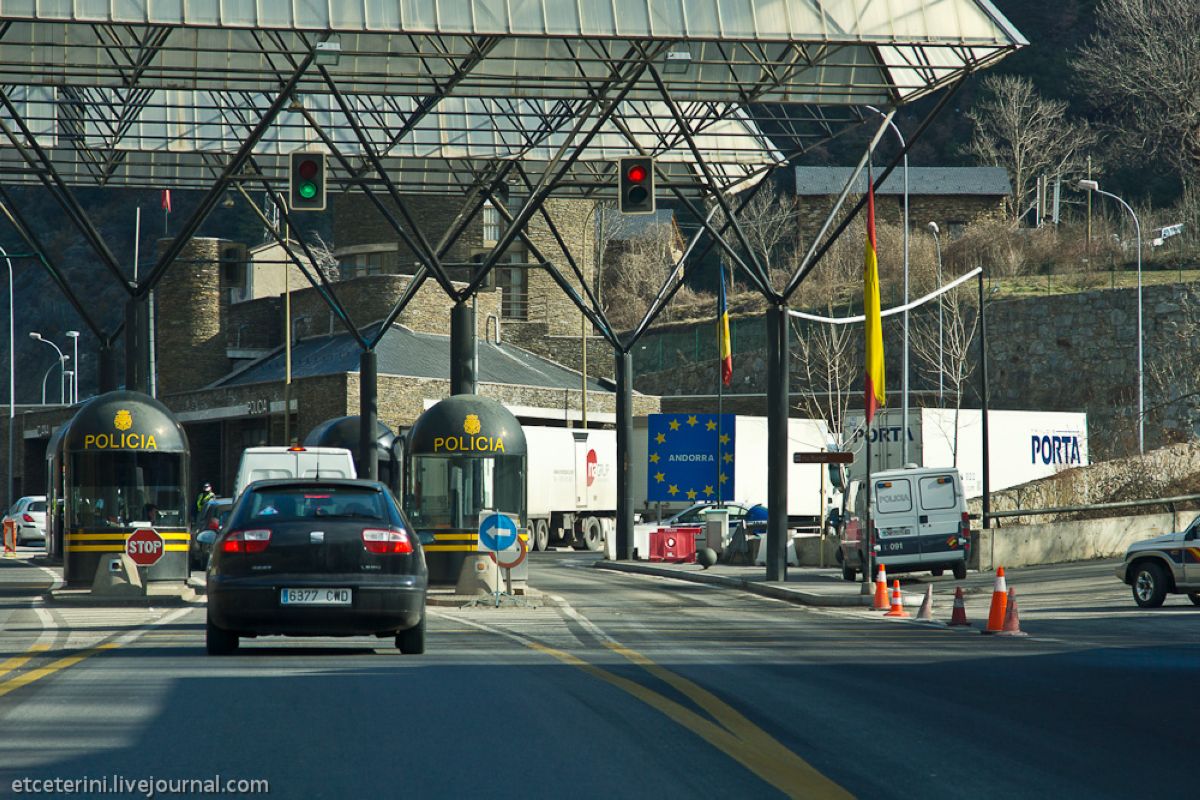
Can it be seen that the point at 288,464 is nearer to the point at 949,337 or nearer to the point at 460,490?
the point at 460,490

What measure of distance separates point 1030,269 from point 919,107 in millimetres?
42441

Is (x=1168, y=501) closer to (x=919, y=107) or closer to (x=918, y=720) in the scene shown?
(x=918, y=720)

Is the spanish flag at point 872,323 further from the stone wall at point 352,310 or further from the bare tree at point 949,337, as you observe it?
the stone wall at point 352,310

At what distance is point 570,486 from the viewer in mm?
56375

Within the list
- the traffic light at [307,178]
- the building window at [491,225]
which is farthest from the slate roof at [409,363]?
the traffic light at [307,178]

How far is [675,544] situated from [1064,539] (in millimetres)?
10970

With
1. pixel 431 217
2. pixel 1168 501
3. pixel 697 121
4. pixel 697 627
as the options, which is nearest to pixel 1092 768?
pixel 697 627

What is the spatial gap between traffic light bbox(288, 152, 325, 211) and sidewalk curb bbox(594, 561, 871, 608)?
10067 millimetres

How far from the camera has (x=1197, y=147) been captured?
265 ft

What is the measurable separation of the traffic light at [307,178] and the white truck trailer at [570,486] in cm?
2659

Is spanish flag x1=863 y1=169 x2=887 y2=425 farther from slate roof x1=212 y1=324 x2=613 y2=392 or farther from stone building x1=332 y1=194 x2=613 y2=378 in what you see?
stone building x1=332 y1=194 x2=613 y2=378

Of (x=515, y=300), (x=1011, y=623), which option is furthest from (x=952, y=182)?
(x=1011, y=623)

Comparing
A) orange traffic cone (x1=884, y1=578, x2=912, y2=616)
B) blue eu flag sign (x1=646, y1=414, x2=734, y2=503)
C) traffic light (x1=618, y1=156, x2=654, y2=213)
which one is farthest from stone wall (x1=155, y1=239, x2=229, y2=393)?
orange traffic cone (x1=884, y1=578, x2=912, y2=616)

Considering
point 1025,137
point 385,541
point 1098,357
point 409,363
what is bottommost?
point 385,541
